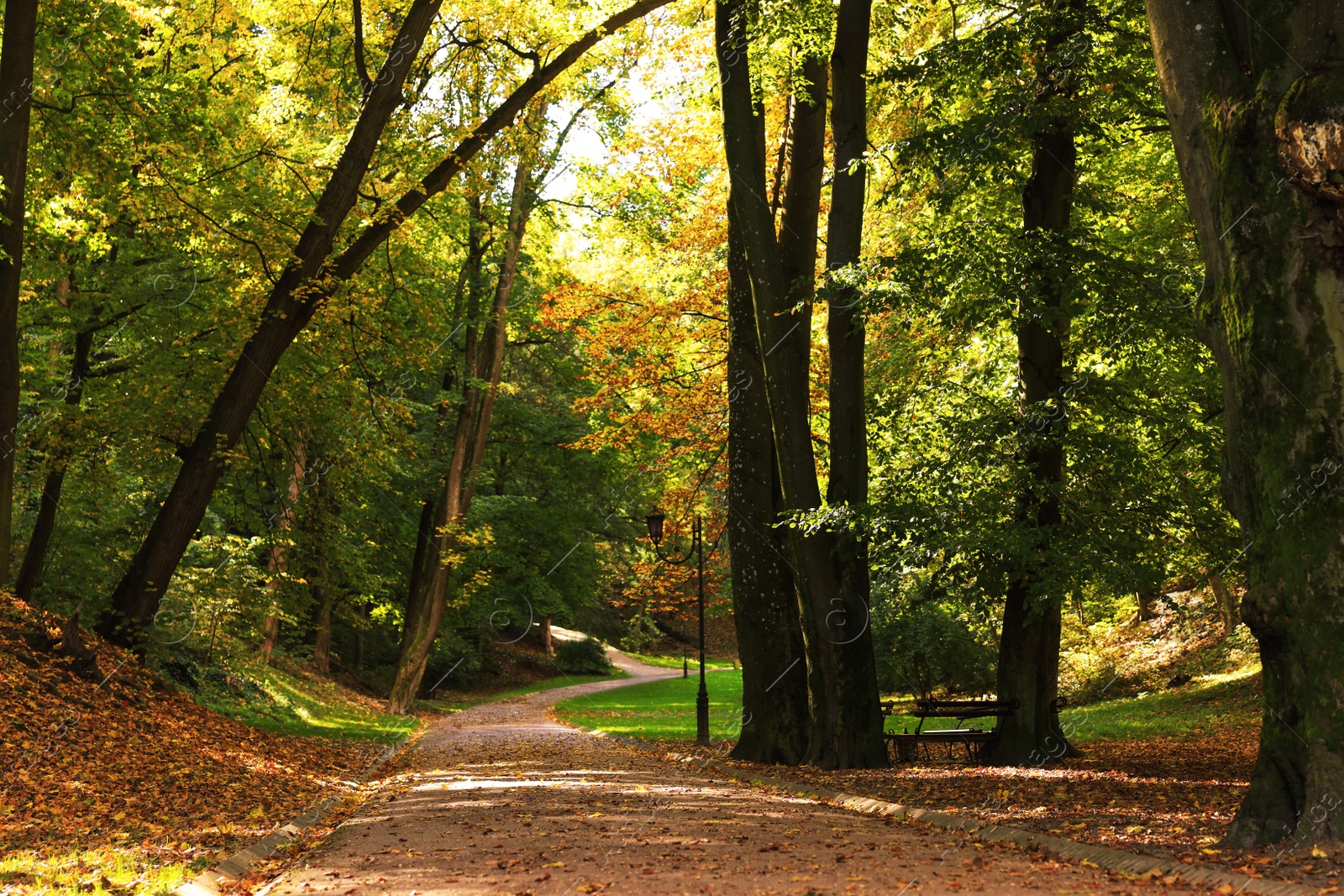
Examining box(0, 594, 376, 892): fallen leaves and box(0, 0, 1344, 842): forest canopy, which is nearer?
box(0, 0, 1344, 842): forest canopy

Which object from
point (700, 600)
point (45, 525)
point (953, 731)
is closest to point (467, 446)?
point (700, 600)

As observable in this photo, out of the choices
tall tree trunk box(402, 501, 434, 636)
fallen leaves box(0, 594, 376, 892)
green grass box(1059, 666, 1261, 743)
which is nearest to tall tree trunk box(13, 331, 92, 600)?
fallen leaves box(0, 594, 376, 892)

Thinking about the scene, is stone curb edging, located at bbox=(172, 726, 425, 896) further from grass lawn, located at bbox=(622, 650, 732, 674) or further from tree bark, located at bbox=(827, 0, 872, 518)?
grass lawn, located at bbox=(622, 650, 732, 674)

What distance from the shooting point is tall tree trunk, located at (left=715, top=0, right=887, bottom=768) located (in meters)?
11.4

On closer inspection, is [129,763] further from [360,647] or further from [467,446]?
[360,647]

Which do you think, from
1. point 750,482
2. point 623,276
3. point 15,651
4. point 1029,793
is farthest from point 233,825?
point 623,276

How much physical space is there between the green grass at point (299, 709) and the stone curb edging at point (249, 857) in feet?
18.8

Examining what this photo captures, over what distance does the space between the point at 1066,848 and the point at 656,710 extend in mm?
23009

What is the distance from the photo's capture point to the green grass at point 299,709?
14.8 m

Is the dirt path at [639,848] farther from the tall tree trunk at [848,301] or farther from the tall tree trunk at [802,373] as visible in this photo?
the tall tree trunk at [848,301]

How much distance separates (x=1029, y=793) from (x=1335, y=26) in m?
6.21

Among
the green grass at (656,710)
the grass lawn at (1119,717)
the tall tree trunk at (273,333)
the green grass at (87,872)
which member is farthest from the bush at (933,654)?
the green grass at (87,872)

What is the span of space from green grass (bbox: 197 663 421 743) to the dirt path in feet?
16.3

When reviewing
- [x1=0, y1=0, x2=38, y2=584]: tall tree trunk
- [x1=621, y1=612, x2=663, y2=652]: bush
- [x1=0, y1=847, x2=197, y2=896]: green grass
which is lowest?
[x1=621, y1=612, x2=663, y2=652]: bush
